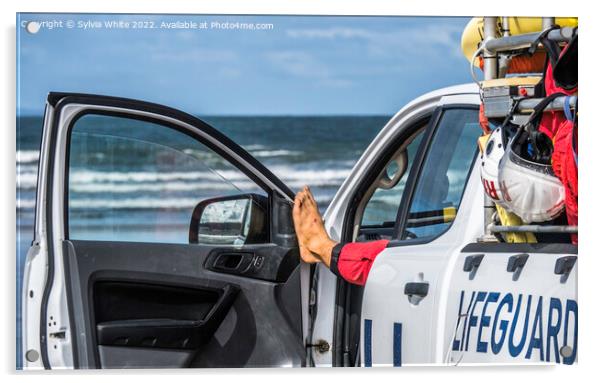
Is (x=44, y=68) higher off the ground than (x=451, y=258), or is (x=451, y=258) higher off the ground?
(x=44, y=68)

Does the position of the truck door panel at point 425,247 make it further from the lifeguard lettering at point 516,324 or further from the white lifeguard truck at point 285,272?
the lifeguard lettering at point 516,324

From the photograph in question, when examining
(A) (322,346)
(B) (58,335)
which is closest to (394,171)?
(A) (322,346)

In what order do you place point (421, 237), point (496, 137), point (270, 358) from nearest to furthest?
point (496, 137), point (421, 237), point (270, 358)

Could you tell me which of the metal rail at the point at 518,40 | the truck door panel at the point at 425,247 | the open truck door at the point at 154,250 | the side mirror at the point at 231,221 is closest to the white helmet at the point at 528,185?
the truck door panel at the point at 425,247

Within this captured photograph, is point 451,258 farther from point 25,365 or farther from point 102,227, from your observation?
point 25,365

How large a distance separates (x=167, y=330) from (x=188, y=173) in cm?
64

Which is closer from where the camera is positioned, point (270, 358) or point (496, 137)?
point (496, 137)

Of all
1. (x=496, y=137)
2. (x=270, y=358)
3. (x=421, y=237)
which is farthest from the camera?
(x=270, y=358)

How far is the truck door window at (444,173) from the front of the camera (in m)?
4.14

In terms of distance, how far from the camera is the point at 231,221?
14.5 feet

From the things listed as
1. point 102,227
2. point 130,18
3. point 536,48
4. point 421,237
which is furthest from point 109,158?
point 536,48

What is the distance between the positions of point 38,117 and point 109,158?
0.32 m

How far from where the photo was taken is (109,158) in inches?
167

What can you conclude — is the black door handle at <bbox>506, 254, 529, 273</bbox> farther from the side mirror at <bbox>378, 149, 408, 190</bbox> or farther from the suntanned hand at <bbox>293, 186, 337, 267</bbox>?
the suntanned hand at <bbox>293, 186, 337, 267</bbox>
